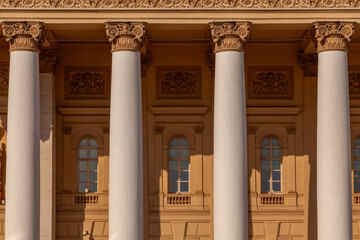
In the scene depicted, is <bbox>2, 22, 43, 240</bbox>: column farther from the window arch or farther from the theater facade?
the window arch

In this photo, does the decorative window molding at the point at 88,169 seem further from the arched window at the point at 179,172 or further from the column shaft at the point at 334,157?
the column shaft at the point at 334,157

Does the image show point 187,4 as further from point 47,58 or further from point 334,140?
point 334,140

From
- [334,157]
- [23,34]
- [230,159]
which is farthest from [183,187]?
[23,34]

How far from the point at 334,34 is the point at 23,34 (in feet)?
37.3

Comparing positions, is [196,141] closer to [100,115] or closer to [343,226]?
[100,115]

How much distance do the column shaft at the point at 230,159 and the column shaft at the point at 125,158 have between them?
114 inches

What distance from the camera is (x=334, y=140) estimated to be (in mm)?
28828

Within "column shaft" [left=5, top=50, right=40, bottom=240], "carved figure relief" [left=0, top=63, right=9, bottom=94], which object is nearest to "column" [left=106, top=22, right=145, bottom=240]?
"column shaft" [left=5, top=50, right=40, bottom=240]

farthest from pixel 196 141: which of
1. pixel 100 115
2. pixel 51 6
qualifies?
pixel 51 6

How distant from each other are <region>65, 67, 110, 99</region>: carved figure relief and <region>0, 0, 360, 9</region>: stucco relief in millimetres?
5732

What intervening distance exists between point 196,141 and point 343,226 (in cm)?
846

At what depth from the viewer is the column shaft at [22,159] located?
93.4ft

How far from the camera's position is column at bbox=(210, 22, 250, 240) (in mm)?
28766

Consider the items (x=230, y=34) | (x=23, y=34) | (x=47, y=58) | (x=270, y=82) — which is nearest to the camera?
(x=23, y=34)
